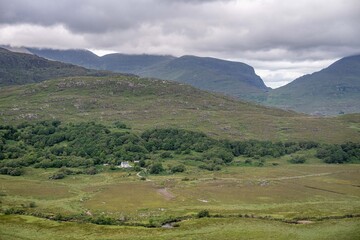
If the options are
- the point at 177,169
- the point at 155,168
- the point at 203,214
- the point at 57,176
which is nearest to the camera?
the point at 203,214

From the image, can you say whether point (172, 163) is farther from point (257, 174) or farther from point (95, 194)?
point (95, 194)

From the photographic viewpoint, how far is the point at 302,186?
14988cm

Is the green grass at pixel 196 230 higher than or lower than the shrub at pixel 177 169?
lower

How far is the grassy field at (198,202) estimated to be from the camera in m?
94.6

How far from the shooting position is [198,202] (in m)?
125

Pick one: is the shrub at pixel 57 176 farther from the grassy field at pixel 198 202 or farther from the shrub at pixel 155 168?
the shrub at pixel 155 168

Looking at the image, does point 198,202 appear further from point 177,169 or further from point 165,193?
point 177,169

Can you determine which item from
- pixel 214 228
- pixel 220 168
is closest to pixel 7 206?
pixel 214 228

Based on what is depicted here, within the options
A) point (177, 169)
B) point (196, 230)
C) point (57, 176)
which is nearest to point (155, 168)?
point (177, 169)

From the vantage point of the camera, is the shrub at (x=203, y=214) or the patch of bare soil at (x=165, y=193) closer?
the shrub at (x=203, y=214)

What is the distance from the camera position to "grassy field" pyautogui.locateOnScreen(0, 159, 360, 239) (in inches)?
3725

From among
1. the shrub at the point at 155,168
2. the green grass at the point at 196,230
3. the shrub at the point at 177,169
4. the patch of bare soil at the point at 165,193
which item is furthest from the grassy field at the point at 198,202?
the shrub at the point at 155,168

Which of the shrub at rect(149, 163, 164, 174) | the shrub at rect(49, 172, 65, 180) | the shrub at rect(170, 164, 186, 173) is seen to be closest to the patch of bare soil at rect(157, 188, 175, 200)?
the shrub at rect(149, 163, 164, 174)

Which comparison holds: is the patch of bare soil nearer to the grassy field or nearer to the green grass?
the grassy field
